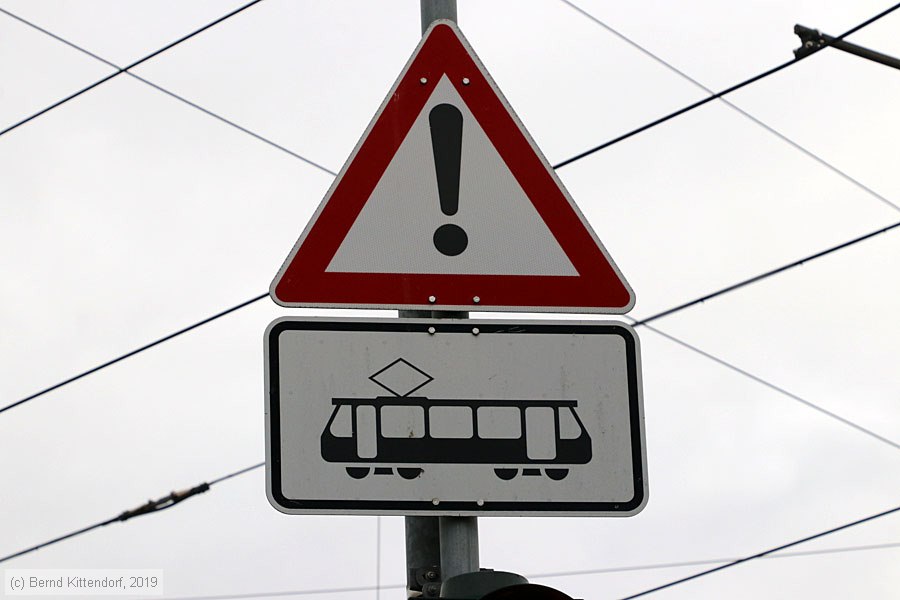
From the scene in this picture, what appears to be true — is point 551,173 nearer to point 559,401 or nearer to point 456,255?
point 456,255

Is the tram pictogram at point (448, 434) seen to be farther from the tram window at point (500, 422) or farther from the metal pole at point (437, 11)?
the metal pole at point (437, 11)

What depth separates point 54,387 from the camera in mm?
6652

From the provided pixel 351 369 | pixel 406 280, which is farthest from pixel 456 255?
pixel 351 369

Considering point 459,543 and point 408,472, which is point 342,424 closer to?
point 408,472

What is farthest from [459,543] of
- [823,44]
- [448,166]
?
[823,44]

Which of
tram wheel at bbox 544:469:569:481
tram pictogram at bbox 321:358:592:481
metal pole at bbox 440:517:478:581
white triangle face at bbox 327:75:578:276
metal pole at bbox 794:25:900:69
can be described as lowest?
metal pole at bbox 440:517:478:581

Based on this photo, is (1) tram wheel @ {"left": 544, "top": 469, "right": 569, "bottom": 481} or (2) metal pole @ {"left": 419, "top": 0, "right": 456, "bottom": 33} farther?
(2) metal pole @ {"left": 419, "top": 0, "right": 456, "bottom": 33}

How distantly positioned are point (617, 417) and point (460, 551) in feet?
1.02

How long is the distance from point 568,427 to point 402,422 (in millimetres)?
252

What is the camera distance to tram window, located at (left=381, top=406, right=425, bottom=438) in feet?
7.71

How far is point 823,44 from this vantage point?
5926 millimetres

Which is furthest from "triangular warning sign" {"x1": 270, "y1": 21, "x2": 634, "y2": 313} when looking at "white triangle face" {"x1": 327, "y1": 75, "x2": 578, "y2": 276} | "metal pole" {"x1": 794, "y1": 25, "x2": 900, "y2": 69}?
"metal pole" {"x1": 794, "y1": 25, "x2": 900, "y2": 69}

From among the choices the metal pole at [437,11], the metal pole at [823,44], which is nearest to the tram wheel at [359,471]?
the metal pole at [437,11]

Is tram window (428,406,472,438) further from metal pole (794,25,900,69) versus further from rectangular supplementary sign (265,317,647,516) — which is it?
metal pole (794,25,900,69)
